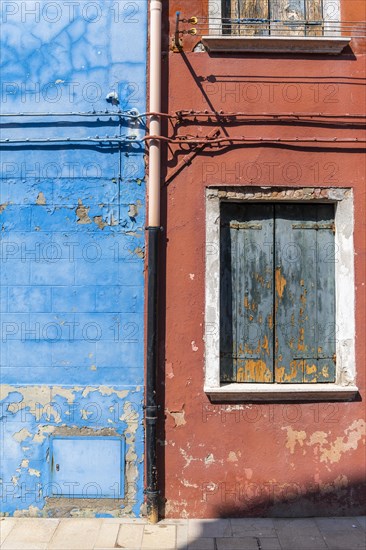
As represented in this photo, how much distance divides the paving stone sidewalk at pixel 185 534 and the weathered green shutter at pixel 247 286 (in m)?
1.27

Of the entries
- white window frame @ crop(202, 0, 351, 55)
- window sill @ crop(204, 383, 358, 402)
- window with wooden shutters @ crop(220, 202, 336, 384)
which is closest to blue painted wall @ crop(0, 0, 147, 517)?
white window frame @ crop(202, 0, 351, 55)

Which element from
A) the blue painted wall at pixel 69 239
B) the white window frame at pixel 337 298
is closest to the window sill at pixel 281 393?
the white window frame at pixel 337 298

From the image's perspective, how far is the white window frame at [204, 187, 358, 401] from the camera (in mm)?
4879

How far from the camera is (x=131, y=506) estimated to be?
192 inches

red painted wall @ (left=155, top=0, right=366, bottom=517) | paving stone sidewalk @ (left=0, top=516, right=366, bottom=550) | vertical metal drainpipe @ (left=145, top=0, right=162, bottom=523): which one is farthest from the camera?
red painted wall @ (left=155, top=0, right=366, bottom=517)

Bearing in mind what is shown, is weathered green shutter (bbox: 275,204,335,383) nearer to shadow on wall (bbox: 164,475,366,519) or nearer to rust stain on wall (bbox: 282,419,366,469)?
rust stain on wall (bbox: 282,419,366,469)

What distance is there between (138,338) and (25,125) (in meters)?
2.17

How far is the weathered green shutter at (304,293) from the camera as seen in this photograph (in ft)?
16.6

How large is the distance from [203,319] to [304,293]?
98 centimetres

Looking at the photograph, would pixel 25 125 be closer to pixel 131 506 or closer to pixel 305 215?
pixel 305 215

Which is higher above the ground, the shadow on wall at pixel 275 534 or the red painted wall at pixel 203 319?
the red painted wall at pixel 203 319

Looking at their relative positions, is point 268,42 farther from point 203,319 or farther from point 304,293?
point 203,319

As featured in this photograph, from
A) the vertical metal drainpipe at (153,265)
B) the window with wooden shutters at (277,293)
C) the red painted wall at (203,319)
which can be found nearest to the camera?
the vertical metal drainpipe at (153,265)

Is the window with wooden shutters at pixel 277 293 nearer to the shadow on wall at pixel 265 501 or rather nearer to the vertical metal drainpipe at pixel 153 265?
the vertical metal drainpipe at pixel 153 265
